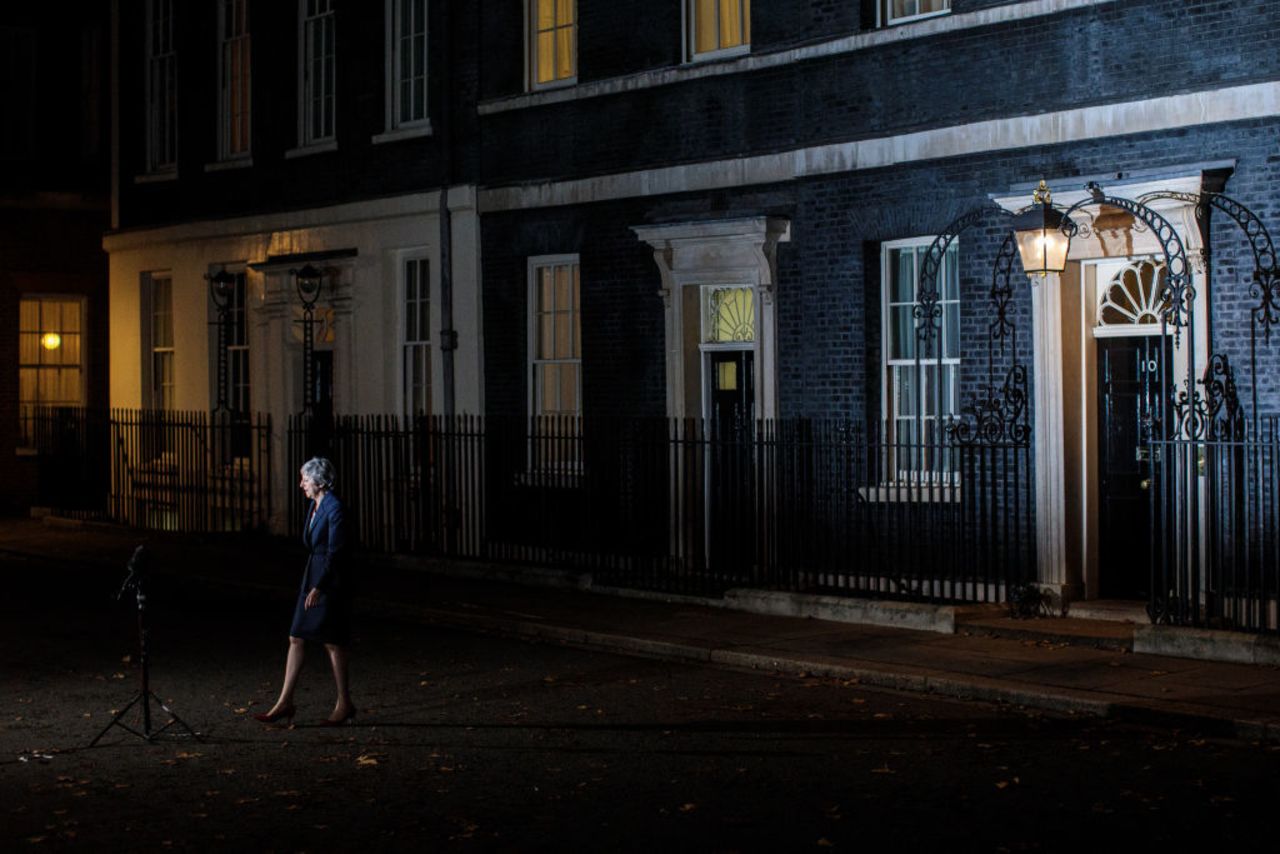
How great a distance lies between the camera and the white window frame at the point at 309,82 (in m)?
24.0

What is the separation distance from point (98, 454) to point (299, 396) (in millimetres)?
4715

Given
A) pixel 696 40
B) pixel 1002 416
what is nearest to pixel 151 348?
pixel 696 40

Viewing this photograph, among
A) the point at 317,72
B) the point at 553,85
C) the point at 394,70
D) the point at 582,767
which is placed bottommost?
the point at 582,767

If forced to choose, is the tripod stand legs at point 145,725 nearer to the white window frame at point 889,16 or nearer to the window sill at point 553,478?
the window sill at point 553,478

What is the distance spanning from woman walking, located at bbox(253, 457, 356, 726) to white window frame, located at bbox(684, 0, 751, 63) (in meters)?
8.92

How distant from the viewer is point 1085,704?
11.4 meters

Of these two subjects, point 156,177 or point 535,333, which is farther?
point 156,177

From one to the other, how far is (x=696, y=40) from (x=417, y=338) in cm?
Answer: 579

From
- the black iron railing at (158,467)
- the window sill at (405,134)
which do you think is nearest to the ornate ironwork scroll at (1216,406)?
the window sill at (405,134)

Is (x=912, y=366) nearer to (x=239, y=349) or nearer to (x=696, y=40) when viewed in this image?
(x=696, y=40)

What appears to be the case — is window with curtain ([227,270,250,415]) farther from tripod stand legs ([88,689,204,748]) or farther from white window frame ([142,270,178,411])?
tripod stand legs ([88,689,204,748])

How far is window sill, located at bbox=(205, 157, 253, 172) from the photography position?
83.1 ft

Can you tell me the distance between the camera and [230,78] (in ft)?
85.0

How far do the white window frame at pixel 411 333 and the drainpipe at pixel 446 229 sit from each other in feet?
2.25
